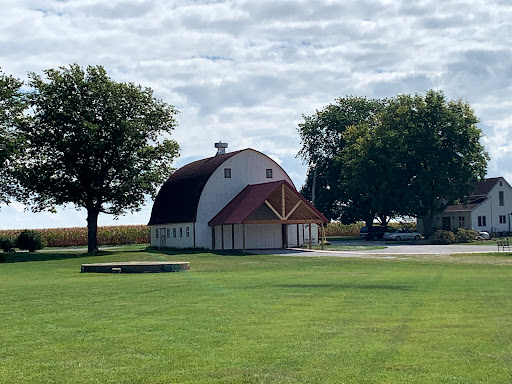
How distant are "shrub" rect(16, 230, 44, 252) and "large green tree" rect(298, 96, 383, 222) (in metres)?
40.6

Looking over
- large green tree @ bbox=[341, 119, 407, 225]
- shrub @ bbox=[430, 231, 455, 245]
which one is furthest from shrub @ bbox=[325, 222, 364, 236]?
shrub @ bbox=[430, 231, 455, 245]

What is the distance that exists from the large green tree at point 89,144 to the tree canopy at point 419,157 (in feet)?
91.8

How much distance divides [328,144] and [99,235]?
33778 millimetres

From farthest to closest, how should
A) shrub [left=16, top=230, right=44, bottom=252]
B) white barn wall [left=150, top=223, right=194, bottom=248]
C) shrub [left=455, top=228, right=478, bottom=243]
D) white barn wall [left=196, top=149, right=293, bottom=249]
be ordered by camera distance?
1. shrub [left=455, top=228, right=478, bottom=243]
2. shrub [left=16, top=230, right=44, bottom=252]
3. white barn wall [left=150, top=223, right=194, bottom=248]
4. white barn wall [left=196, top=149, right=293, bottom=249]

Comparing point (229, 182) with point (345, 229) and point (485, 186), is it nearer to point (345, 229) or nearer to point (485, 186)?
point (345, 229)

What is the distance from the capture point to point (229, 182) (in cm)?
6394

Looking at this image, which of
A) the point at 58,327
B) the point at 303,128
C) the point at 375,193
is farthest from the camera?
the point at 303,128

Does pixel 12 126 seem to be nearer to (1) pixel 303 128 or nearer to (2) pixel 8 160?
(2) pixel 8 160

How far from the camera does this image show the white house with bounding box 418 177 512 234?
290 ft

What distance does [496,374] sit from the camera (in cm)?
910

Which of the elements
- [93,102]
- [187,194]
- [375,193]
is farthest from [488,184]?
[93,102]

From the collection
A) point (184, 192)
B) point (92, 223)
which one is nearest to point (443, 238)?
point (184, 192)

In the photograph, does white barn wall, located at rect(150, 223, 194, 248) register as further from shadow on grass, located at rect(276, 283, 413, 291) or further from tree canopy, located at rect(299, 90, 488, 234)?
shadow on grass, located at rect(276, 283, 413, 291)

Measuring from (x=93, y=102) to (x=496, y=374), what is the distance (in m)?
53.8
